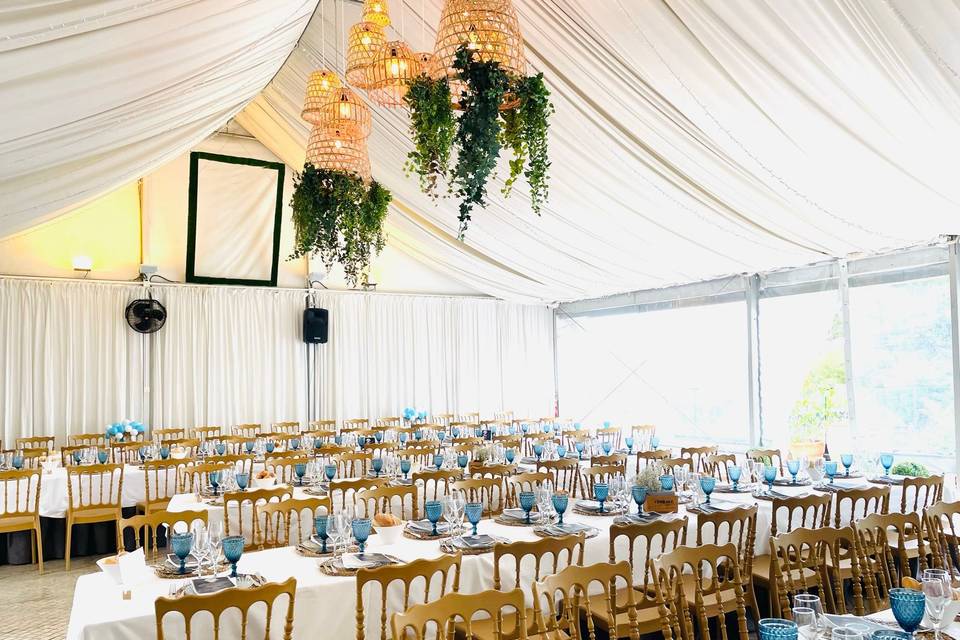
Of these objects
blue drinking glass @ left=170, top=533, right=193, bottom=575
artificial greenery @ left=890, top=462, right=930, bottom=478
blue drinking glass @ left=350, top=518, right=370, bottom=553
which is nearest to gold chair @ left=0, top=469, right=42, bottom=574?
blue drinking glass @ left=170, top=533, right=193, bottom=575

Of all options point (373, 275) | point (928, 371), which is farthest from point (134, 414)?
point (928, 371)

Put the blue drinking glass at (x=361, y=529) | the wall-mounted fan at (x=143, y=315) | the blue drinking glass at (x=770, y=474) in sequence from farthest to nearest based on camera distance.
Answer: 1. the wall-mounted fan at (x=143, y=315)
2. the blue drinking glass at (x=770, y=474)
3. the blue drinking glass at (x=361, y=529)

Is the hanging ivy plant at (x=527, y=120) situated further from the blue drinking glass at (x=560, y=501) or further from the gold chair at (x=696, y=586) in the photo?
the gold chair at (x=696, y=586)

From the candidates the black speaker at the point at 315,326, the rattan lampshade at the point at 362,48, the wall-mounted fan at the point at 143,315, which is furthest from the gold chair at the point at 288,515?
the black speaker at the point at 315,326

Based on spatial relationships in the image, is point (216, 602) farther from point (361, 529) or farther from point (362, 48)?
point (362, 48)

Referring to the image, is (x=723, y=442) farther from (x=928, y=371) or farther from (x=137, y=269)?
(x=137, y=269)

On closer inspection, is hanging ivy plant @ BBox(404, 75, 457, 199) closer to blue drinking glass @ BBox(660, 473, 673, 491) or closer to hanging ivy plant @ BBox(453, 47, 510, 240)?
hanging ivy plant @ BBox(453, 47, 510, 240)

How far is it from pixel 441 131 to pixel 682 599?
3.14 metres

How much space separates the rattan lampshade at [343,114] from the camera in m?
6.26

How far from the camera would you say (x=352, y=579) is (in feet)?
11.9

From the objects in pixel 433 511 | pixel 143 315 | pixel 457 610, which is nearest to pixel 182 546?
pixel 433 511

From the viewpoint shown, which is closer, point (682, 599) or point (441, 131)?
point (682, 599)

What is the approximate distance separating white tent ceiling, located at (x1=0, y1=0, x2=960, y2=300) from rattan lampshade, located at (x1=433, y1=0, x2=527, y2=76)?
4.06 feet

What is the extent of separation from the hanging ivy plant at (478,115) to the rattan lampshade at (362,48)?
1.46m
